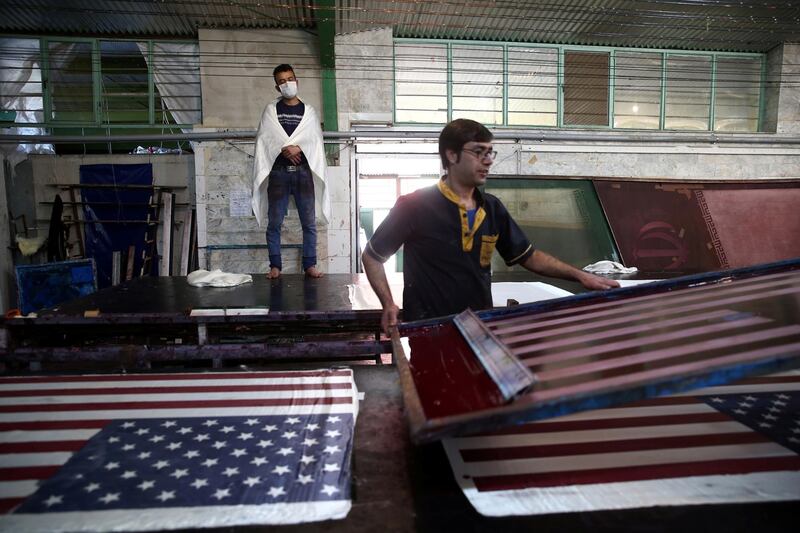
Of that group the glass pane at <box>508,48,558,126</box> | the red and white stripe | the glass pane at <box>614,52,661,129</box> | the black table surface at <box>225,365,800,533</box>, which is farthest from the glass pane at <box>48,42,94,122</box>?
the black table surface at <box>225,365,800,533</box>

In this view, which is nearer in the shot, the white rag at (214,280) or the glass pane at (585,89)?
the white rag at (214,280)

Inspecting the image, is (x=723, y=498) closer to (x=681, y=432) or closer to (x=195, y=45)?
(x=681, y=432)

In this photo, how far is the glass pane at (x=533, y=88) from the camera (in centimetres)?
855

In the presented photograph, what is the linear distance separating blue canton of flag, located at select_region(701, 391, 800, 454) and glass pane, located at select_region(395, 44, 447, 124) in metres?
7.51

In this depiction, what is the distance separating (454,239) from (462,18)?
6.82 meters

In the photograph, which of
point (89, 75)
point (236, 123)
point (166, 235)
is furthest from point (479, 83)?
point (89, 75)

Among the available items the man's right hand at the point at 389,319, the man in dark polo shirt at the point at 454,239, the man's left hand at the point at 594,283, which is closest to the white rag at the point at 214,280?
the man in dark polo shirt at the point at 454,239

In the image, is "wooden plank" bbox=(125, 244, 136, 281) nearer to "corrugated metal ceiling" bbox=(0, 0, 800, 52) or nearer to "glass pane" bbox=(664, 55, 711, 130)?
"corrugated metal ceiling" bbox=(0, 0, 800, 52)

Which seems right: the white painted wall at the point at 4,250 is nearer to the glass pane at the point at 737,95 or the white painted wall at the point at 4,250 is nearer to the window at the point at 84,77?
the window at the point at 84,77

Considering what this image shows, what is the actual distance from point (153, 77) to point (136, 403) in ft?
27.1

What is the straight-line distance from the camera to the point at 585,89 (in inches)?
354

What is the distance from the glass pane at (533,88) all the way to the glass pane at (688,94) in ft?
7.55

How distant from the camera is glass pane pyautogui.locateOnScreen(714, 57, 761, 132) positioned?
911cm

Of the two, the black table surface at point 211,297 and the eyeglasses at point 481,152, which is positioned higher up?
the eyeglasses at point 481,152
